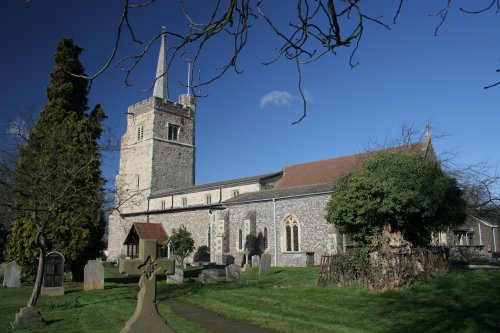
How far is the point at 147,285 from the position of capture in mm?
5410

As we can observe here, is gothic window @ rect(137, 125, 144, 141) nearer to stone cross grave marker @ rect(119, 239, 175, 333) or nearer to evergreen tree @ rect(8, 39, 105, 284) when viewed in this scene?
evergreen tree @ rect(8, 39, 105, 284)

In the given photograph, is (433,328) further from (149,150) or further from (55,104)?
(149,150)

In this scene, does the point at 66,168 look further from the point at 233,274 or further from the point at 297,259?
the point at 297,259

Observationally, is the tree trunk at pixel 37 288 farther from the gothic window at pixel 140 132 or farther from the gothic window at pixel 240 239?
the gothic window at pixel 140 132

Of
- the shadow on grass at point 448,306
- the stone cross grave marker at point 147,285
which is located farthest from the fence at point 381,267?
the stone cross grave marker at point 147,285

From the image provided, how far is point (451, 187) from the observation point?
14.4 metres

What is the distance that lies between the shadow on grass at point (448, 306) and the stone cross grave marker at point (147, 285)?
184 inches

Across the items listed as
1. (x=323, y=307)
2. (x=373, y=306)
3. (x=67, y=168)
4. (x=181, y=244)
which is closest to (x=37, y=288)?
(x=67, y=168)

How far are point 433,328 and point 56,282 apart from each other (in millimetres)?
12596

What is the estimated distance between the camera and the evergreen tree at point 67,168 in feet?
44.7

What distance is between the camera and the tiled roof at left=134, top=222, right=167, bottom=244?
33562 mm

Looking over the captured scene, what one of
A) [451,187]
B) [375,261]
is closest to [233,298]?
[375,261]

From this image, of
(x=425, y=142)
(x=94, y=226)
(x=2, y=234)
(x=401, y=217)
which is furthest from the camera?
(x=2, y=234)

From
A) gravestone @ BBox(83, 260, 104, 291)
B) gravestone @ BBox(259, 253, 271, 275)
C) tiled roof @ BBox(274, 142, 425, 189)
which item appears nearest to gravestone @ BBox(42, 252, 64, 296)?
gravestone @ BBox(83, 260, 104, 291)
